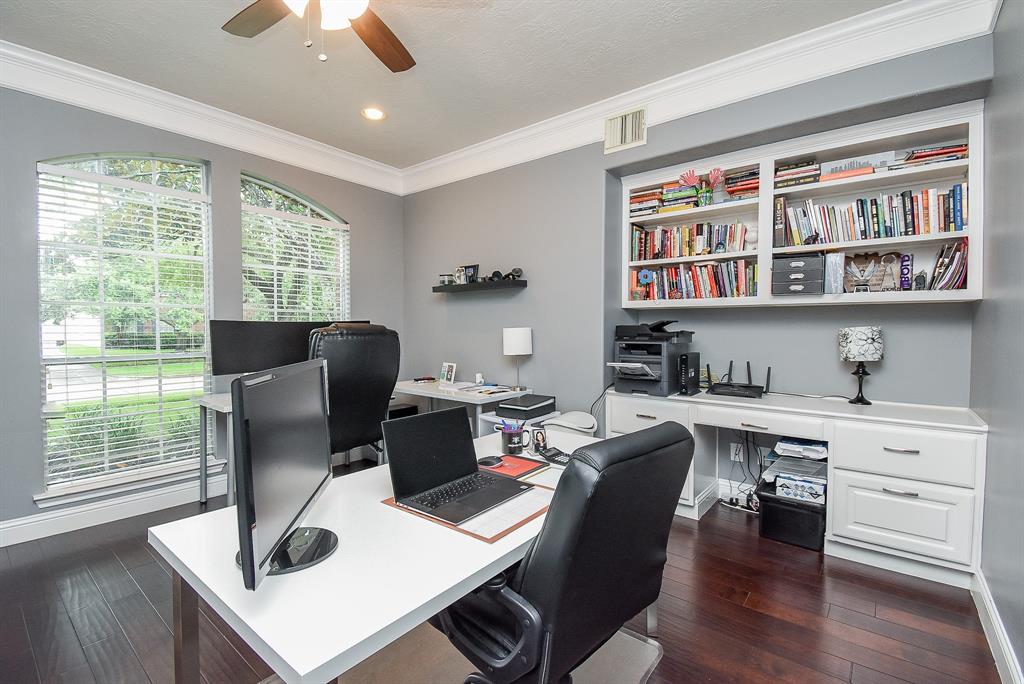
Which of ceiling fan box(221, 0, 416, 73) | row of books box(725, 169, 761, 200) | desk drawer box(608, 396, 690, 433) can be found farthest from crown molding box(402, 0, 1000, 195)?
desk drawer box(608, 396, 690, 433)

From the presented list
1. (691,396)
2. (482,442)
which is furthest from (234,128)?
(691,396)

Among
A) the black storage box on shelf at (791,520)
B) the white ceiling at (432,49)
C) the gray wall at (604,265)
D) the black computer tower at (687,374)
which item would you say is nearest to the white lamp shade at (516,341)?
the gray wall at (604,265)

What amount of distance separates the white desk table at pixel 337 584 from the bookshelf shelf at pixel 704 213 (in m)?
2.62

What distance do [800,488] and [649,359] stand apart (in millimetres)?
1113

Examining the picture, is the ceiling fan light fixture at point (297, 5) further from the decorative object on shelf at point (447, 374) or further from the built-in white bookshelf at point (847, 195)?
the decorative object on shelf at point (447, 374)

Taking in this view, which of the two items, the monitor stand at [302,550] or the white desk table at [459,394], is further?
the white desk table at [459,394]

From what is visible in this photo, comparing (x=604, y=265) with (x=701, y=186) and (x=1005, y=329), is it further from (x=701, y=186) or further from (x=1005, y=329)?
(x=1005, y=329)

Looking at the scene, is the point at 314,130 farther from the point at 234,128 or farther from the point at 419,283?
the point at 419,283

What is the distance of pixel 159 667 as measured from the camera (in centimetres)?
168

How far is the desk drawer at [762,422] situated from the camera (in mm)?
2529

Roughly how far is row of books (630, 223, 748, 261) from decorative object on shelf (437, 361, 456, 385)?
1862mm

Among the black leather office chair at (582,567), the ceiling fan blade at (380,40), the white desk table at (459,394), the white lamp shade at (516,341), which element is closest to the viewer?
the black leather office chair at (582,567)

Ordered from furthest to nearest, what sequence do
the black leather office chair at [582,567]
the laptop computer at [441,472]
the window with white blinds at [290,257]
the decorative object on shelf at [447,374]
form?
the decorative object on shelf at [447,374] < the window with white blinds at [290,257] < the laptop computer at [441,472] < the black leather office chair at [582,567]

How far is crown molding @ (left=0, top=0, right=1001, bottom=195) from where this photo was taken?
2232 mm
